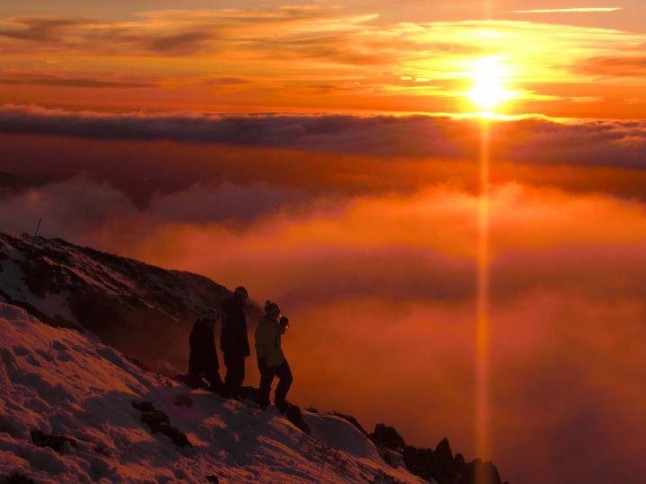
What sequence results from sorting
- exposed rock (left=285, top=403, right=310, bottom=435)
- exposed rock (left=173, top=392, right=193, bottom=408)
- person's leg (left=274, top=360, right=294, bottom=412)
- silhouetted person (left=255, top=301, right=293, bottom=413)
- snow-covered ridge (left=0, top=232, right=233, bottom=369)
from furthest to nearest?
snow-covered ridge (left=0, top=232, right=233, bottom=369) < exposed rock (left=285, top=403, right=310, bottom=435) < person's leg (left=274, top=360, right=294, bottom=412) < silhouetted person (left=255, top=301, right=293, bottom=413) < exposed rock (left=173, top=392, right=193, bottom=408)

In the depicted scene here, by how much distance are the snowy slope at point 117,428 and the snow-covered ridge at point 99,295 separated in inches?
1008

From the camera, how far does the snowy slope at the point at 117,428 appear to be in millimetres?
10250

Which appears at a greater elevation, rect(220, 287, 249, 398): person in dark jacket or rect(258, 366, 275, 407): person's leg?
rect(220, 287, 249, 398): person in dark jacket

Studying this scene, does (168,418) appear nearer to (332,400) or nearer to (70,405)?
(70,405)

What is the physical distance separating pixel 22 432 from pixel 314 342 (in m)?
97.8

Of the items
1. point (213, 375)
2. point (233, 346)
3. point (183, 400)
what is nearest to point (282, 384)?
point (233, 346)

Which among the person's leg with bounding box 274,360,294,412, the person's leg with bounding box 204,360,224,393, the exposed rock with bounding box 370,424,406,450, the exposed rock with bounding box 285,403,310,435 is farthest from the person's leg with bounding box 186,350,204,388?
the exposed rock with bounding box 370,424,406,450

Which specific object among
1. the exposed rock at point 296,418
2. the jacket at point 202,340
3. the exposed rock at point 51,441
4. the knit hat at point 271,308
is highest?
the knit hat at point 271,308

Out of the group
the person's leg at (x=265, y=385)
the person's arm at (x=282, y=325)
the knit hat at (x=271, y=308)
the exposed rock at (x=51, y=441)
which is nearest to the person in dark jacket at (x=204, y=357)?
the person's leg at (x=265, y=385)

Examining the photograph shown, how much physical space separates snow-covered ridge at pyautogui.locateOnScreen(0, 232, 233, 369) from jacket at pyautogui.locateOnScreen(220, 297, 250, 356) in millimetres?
24502

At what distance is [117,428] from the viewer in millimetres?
11633

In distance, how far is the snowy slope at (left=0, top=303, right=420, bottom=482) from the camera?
33.6 ft

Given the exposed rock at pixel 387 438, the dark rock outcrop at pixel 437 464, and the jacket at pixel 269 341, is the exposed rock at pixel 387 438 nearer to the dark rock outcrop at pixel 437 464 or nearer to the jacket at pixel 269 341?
the dark rock outcrop at pixel 437 464

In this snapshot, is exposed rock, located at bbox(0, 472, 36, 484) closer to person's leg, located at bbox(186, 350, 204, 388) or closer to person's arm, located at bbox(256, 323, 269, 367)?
person's leg, located at bbox(186, 350, 204, 388)
